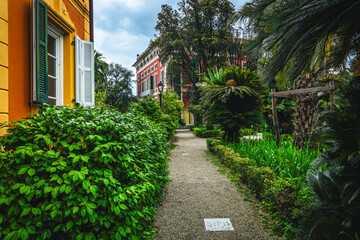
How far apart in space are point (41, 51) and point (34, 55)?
19 cm

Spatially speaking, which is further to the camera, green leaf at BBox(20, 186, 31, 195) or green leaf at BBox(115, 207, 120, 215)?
green leaf at BBox(115, 207, 120, 215)

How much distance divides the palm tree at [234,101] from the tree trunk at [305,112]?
4.28ft

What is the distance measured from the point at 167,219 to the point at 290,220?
5.46 ft

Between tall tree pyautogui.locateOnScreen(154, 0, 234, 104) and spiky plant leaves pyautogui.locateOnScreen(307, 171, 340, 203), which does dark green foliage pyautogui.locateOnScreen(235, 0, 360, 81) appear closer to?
spiky plant leaves pyautogui.locateOnScreen(307, 171, 340, 203)

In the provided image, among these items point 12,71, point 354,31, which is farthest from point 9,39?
point 354,31

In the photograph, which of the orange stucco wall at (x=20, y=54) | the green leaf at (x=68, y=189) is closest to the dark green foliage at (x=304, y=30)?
the green leaf at (x=68, y=189)

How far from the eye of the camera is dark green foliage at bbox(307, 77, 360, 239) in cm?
160

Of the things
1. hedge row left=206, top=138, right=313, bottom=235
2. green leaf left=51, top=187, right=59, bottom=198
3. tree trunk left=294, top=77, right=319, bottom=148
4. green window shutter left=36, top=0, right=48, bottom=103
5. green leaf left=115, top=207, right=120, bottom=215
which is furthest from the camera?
tree trunk left=294, top=77, right=319, bottom=148

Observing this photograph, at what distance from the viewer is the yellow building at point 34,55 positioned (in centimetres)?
276

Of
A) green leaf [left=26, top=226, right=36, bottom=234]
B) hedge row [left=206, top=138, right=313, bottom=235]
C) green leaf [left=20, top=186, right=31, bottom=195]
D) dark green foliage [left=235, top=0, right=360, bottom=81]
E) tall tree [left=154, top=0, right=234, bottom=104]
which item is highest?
tall tree [left=154, top=0, right=234, bottom=104]

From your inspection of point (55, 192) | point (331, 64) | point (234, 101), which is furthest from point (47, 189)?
point (234, 101)

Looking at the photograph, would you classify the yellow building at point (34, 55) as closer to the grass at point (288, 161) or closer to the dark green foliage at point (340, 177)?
the dark green foliage at point (340, 177)

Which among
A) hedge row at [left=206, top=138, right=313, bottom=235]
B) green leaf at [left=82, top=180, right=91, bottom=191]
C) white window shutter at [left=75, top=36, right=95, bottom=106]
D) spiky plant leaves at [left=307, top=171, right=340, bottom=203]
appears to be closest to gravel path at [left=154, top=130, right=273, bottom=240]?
hedge row at [left=206, top=138, right=313, bottom=235]

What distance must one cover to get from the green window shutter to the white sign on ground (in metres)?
3.17
